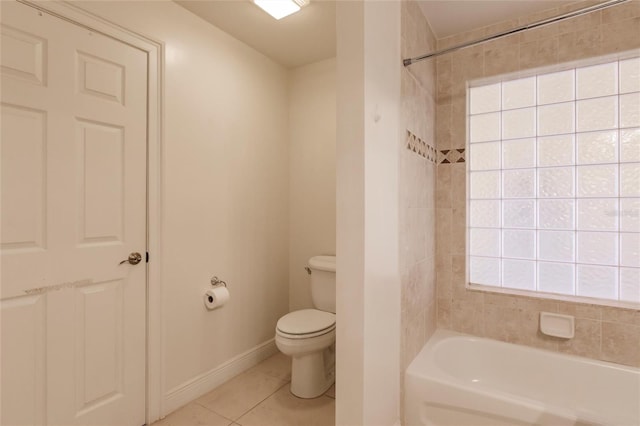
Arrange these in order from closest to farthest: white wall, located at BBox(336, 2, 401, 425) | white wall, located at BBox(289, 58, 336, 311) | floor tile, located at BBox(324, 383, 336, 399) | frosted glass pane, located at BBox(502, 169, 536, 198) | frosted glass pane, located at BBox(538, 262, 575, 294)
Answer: white wall, located at BBox(336, 2, 401, 425) < frosted glass pane, located at BBox(538, 262, 575, 294) < frosted glass pane, located at BBox(502, 169, 536, 198) < floor tile, located at BBox(324, 383, 336, 399) < white wall, located at BBox(289, 58, 336, 311)

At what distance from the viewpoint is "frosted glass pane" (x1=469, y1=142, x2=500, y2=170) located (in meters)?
2.05

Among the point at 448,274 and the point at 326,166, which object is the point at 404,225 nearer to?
the point at 448,274

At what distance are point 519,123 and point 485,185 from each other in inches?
17.0

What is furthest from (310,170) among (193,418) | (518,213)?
(193,418)

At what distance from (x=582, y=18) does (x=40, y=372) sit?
3275mm

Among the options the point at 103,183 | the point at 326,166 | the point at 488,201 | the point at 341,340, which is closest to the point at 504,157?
the point at 488,201

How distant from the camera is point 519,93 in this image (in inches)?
78.0

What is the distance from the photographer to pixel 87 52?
152cm

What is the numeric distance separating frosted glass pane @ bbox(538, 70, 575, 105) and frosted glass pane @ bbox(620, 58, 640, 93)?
0.22 meters

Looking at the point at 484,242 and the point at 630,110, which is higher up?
the point at 630,110

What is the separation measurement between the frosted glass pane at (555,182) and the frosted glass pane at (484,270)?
0.51m

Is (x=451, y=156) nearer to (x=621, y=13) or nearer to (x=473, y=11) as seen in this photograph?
(x=473, y=11)

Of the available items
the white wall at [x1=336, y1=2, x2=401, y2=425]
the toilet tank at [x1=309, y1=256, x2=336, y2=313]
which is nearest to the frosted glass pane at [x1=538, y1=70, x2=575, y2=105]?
the white wall at [x1=336, y1=2, x2=401, y2=425]

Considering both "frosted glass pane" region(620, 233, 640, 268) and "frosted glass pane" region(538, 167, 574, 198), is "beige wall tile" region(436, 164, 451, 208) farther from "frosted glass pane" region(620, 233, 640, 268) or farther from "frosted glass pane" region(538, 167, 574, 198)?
"frosted glass pane" region(620, 233, 640, 268)
